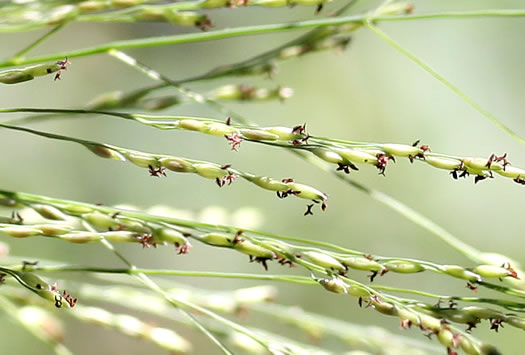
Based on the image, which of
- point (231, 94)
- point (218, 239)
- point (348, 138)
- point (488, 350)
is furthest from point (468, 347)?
point (348, 138)

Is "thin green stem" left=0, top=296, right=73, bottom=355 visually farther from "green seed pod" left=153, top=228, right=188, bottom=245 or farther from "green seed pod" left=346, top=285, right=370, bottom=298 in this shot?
"green seed pod" left=346, top=285, right=370, bottom=298

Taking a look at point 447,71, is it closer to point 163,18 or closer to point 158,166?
point 163,18

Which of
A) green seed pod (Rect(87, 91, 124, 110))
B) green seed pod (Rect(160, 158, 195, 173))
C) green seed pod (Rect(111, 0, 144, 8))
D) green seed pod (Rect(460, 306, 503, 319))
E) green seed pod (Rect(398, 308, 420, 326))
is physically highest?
green seed pod (Rect(111, 0, 144, 8))

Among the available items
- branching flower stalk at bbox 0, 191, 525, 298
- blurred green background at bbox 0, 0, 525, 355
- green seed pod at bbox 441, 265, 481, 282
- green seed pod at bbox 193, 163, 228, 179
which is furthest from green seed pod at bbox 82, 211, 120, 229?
blurred green background at bbox 0, 0, 525, 355

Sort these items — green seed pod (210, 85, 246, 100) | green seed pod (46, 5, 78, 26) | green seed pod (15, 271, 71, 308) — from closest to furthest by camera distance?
green seed pod (15, 271, 71, 308), green seed pod (46, 5, 78, 26), green seed pod (210, 85, 246, 100)

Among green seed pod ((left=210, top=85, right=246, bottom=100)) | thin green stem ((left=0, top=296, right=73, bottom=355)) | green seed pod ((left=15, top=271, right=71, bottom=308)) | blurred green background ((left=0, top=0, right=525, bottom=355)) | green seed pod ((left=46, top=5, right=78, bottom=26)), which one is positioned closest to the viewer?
green seed pod ((left=15, top=271, right=71, bottom=308))

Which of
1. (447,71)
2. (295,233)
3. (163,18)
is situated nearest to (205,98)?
(163,18)
